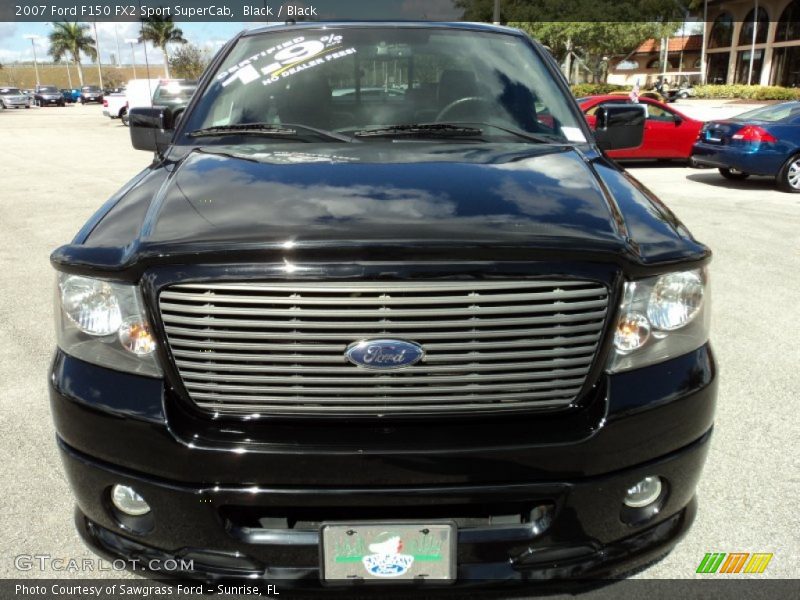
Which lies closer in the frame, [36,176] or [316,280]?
[316,280]

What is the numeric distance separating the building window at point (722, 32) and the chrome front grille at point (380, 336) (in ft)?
237

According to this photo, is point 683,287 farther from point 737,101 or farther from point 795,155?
point 737,101

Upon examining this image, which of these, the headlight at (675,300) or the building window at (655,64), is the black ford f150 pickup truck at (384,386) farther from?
the building window at (655,64)

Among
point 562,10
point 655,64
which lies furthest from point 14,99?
point 655,64

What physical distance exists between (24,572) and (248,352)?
140 cm

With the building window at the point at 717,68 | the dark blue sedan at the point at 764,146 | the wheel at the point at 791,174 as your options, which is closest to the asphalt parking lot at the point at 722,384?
the wheel at the point at 791,174

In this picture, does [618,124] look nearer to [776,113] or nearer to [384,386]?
[384,386]

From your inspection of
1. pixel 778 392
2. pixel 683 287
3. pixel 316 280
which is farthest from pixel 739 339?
pixel 316 280

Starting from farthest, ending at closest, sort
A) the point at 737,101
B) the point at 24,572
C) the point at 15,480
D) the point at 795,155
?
1. the point at 737,101
2. the point at 795,155
3. the point at 15,480
4. the point at 24,572

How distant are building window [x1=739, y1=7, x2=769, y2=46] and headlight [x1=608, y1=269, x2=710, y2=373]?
65.2 m

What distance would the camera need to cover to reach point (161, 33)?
7156 centimetres

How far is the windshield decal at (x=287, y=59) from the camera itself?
3.31 m

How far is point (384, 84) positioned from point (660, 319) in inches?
71.1

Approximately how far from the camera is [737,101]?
131 ft
